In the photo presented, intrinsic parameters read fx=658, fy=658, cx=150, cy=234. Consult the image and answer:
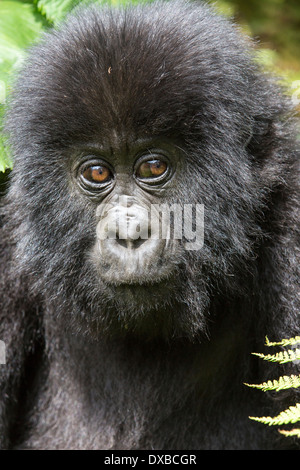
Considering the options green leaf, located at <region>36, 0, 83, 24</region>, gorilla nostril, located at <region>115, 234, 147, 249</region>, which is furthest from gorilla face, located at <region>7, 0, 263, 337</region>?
green leaf, located at <region>36, 0, 83, 24</region>

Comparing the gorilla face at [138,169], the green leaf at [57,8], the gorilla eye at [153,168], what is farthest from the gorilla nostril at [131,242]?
the green leaf at [57,8]

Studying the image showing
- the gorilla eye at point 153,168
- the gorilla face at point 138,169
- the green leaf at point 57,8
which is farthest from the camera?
the green leaf at point 57,8

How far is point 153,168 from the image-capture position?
3930 mm

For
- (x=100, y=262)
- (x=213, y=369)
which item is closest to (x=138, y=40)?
(x=100, y=262)

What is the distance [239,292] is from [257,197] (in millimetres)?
626

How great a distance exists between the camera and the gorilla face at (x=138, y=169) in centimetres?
376

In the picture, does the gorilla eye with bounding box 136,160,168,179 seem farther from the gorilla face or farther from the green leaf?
the green leaf

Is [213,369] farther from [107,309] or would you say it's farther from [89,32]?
[89,32]

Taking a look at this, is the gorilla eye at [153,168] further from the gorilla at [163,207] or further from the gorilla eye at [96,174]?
the gorilla eye at [96,174]

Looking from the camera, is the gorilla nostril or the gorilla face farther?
the gorilla face

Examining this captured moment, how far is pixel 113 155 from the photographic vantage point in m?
3.95

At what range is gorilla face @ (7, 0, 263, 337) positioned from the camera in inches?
148

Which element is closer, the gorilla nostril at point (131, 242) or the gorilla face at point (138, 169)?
the gorilla nostril at point (131, 242)

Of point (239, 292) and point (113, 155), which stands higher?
point (113, 155)
